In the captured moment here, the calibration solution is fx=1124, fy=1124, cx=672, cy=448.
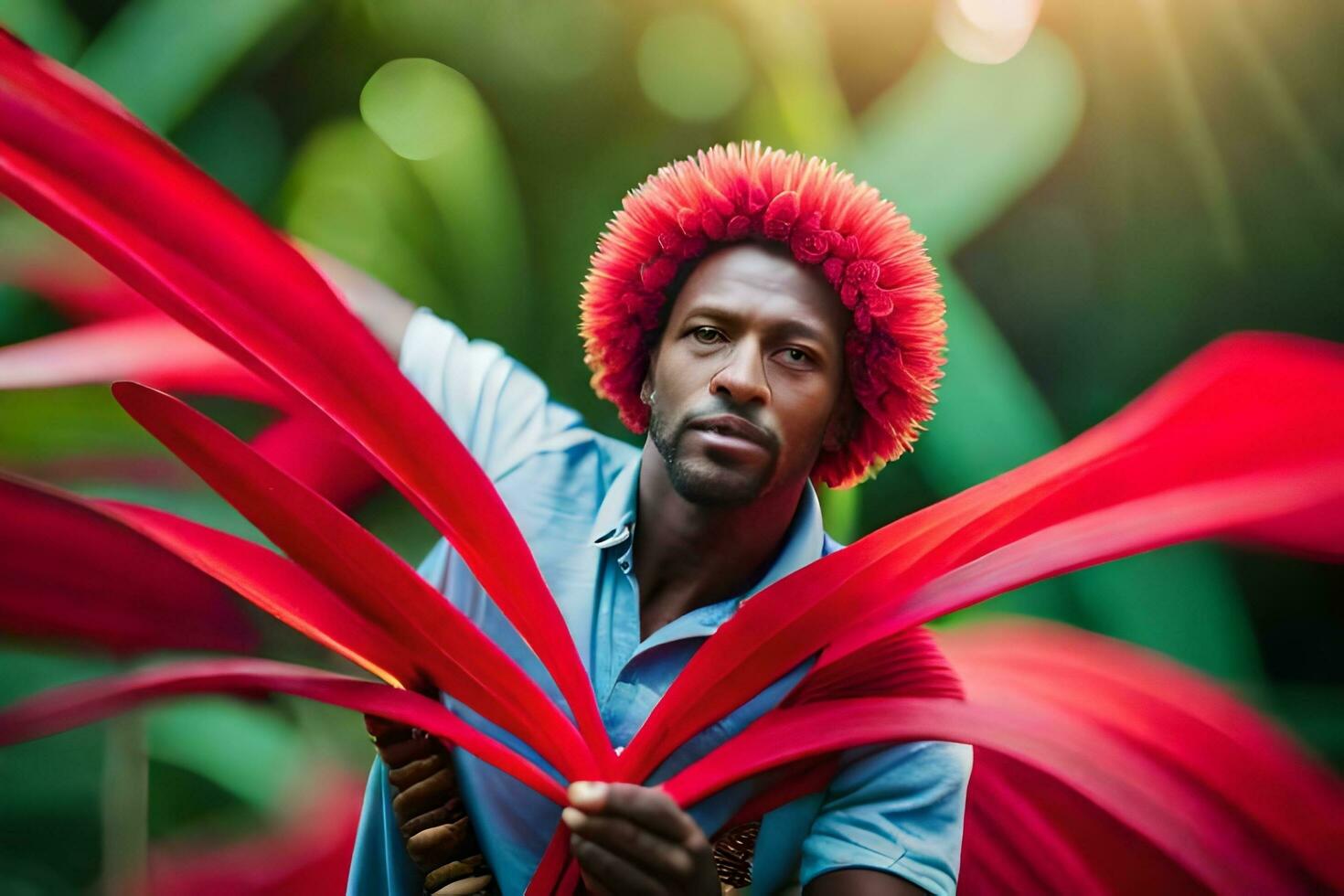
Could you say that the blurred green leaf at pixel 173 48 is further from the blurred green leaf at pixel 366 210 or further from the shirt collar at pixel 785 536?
the shirt collar at pixel 785 536

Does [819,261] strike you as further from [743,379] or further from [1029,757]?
[1029,757]

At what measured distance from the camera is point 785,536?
1.16m

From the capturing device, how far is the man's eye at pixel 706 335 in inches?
43.0

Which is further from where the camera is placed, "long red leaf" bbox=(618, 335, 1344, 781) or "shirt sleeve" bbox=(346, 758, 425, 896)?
"shirt sleeve" bbox=(346, 758, 425, 896)

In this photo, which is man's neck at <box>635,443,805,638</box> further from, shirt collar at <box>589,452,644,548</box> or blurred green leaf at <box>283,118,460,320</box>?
blurred green leaf at <box>283,118,460,320</box>

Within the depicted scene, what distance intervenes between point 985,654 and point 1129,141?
592mm

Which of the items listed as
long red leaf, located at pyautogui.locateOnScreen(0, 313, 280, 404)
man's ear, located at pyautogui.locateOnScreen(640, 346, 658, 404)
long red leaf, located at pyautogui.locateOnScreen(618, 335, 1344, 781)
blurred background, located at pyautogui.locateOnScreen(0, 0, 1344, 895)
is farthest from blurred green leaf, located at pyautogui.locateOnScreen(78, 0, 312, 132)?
long red leaf, located at pyautogui.locateOnScreen(618, 335, 1344, 781)

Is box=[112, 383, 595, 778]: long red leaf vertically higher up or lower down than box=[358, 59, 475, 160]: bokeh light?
lower down

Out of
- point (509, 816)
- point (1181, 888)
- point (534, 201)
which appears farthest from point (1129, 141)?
point (509, 816)

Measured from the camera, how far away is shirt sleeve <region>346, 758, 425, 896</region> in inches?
45.5

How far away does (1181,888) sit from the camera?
45.3 inches

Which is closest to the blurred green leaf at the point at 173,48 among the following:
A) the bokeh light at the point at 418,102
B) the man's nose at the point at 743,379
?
the bokeh light at the point at 418,102

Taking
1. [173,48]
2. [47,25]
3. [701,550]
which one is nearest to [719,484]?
[701,550]

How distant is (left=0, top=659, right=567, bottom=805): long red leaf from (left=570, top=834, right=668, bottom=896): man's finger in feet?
0.25
